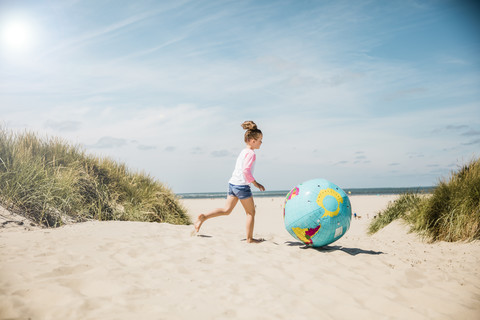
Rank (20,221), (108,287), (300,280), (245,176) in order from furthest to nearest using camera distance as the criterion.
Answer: (20,221), (245,176), (300,280), (108,287)

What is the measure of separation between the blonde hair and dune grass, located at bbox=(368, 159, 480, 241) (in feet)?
15.6

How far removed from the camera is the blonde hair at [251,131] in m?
6.32

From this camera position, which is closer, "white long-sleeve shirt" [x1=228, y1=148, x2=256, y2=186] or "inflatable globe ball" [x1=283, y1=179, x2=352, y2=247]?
"inflatable globe ball" [x1=283, y1=179, x2=352, y2=247]

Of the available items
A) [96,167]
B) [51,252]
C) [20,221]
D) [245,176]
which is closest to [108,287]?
[51,252]

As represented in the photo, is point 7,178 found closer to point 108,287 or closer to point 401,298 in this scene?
point 108,287

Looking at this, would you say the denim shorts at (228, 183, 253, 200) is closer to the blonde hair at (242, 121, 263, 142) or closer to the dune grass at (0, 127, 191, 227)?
the blonde hair at (242, 121, 263, 142)

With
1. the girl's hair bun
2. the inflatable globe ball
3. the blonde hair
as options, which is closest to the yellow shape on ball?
the inflatable globe ball

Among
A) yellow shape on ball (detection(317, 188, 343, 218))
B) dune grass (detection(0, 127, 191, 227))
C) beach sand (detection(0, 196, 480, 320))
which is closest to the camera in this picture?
beach sand (detection(0, 196, 480, 320))

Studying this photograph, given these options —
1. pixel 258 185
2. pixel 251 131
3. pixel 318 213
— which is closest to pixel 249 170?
pixel 258 185

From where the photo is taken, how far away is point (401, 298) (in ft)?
12.6

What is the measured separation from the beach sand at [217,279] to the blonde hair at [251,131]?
2.06 meters

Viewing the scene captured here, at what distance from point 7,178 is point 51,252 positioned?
13.4 ft

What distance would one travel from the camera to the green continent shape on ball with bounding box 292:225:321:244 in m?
5.66

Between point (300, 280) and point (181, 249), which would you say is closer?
point (300, 280)
